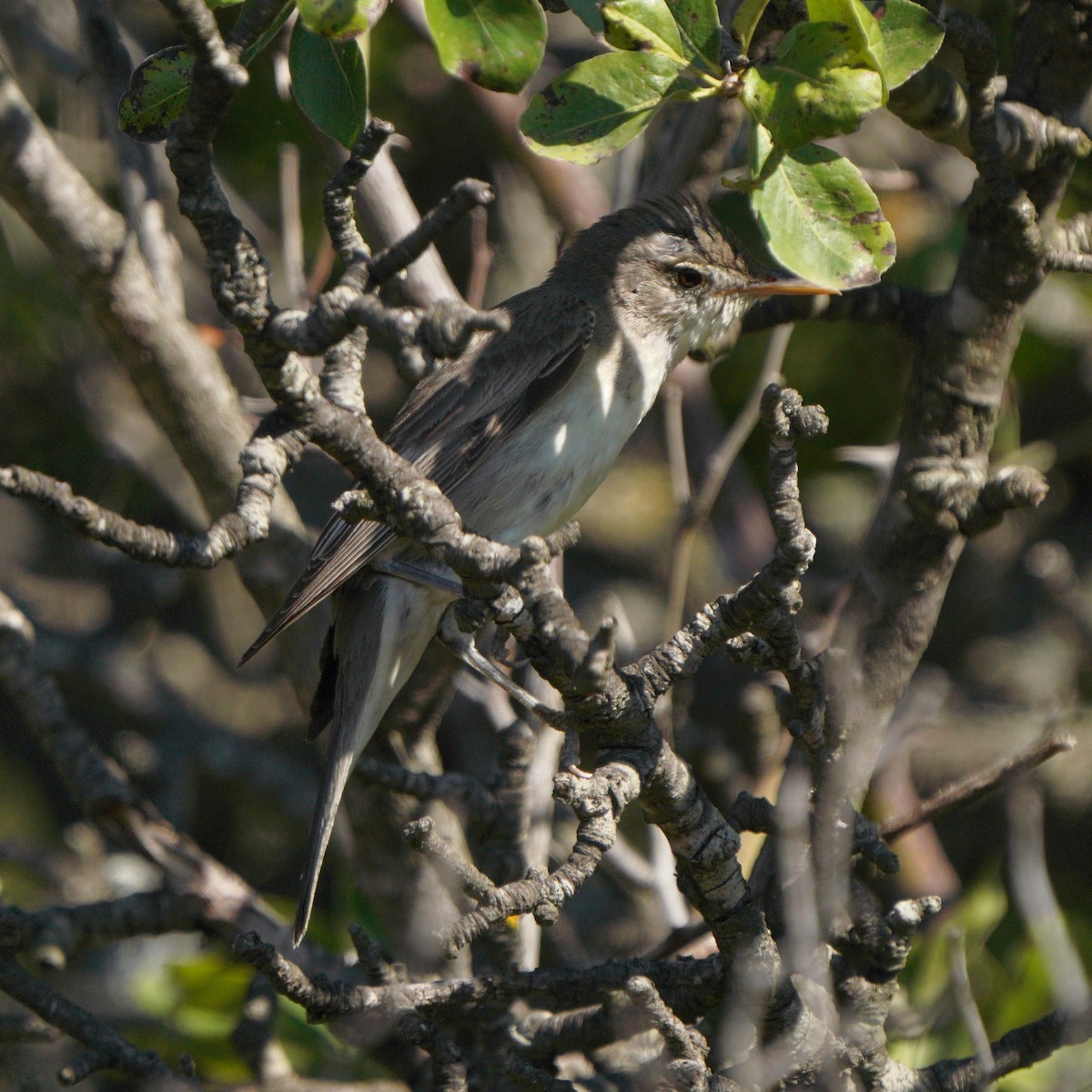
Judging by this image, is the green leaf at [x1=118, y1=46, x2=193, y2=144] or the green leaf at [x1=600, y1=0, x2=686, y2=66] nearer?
the green leaf at [x1=600, y1=0, x2=686, y2=66]

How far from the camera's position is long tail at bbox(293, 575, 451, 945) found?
3047mm

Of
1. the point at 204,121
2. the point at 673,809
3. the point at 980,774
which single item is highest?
the point at 204,121

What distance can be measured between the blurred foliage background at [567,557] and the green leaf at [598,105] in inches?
76.2

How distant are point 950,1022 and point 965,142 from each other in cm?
209

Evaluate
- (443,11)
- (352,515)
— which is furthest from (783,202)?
(352,515)

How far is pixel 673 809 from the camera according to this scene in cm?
212

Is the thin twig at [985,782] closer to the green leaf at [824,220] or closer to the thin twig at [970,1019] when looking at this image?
the thin twig at [970,1019]

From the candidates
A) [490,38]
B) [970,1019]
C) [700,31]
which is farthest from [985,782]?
[490,38]

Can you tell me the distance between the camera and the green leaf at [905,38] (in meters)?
1.92

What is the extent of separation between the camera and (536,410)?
3.53 m

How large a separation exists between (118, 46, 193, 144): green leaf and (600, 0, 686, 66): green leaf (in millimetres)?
629

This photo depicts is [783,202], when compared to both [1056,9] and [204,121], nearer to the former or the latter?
[204,121]

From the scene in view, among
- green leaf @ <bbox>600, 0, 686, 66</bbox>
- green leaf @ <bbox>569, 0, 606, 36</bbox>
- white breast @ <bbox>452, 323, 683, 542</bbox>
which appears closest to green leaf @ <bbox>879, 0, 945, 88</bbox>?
green leaf @ <bbox>600, 0, 686, 66</bbox>

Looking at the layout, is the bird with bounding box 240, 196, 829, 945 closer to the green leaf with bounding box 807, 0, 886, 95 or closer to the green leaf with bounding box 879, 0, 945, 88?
the green leaf with bounding box 879, 0, 945, 88
